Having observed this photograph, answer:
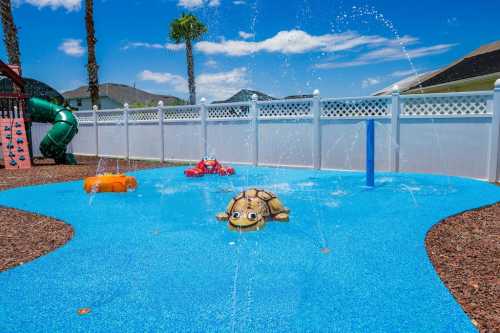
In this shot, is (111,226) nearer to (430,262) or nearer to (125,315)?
(125,315)

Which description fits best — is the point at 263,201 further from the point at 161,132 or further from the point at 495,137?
the point at 161,132

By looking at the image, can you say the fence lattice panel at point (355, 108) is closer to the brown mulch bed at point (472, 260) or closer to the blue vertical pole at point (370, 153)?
the blue vertical pole at point (370, 153)

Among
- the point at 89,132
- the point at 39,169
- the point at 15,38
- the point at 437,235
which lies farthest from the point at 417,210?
the point at 15,38

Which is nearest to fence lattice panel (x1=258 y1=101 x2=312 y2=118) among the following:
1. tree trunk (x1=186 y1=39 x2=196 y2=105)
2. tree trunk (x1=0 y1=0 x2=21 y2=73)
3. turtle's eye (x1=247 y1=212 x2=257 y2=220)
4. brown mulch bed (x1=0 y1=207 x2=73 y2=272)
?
turtle's eye (x1=247 y1=212 x2=257 y2=220)

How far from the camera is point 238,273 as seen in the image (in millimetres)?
3781

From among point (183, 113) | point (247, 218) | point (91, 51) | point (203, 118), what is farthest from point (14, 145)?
point (247, 218)

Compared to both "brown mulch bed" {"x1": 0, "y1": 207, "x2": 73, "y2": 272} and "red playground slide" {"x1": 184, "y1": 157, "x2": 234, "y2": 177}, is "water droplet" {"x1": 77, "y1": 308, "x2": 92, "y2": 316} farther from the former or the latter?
"red playground slide" {"x1": 184, "y1": 157, "x2": 234, "y2": 177}

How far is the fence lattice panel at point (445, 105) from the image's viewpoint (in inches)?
374

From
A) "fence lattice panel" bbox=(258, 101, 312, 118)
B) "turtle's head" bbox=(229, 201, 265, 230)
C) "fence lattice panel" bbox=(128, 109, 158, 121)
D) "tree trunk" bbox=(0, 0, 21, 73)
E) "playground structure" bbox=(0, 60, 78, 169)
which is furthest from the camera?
"tree trunk" bbox=(0, 0, 21, 73)

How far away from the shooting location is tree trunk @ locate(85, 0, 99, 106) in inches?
797

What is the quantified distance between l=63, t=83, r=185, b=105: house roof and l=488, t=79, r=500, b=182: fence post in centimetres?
4653

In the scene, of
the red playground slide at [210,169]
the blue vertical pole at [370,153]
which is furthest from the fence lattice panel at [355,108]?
the red playground slide at [210,169]

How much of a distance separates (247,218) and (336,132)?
713 cm

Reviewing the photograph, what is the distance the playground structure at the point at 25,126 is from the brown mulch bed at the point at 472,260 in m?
14.8
